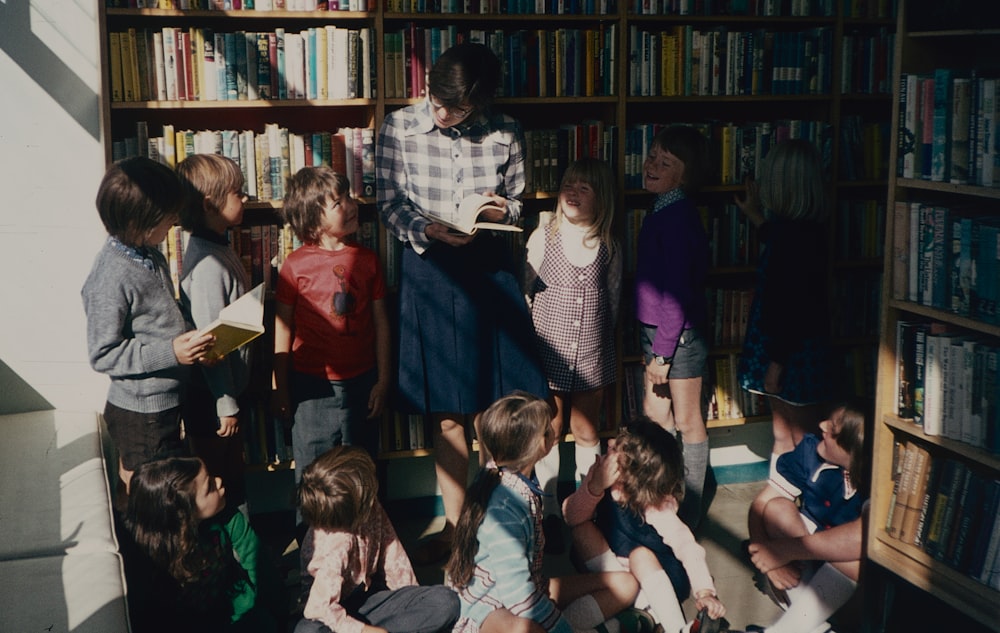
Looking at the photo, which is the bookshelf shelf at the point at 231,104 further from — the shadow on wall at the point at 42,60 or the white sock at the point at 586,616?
the white sock at the point at 586,616

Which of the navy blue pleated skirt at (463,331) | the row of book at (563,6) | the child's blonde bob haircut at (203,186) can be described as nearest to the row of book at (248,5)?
the row of book at (563,6)

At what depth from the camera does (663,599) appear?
3.43 m

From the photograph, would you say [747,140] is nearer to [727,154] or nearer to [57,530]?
[727,154]

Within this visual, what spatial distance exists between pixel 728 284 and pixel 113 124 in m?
2.66

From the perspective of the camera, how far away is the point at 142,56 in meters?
3.84

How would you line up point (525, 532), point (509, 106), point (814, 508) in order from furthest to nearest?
point (509, 106)
point (814, 508)
point (525, 532)

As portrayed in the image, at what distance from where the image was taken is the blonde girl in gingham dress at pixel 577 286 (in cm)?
411

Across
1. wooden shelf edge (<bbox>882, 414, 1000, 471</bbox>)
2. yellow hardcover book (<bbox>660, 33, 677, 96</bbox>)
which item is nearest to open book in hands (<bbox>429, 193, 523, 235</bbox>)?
yellow hardcover book (<bbox>660, 33, 677, 96</bbox>)

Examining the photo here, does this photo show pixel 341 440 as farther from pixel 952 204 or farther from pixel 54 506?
pixel 952 204

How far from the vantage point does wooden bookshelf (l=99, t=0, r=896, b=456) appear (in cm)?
406

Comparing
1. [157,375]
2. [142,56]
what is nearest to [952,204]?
[157,375]

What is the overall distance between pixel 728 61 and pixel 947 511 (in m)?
2.11

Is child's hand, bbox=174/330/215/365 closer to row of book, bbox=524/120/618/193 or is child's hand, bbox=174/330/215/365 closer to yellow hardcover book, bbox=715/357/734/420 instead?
row of book, bbox=524/120/618/193

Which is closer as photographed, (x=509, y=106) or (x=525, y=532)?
(x=525, y=532)
